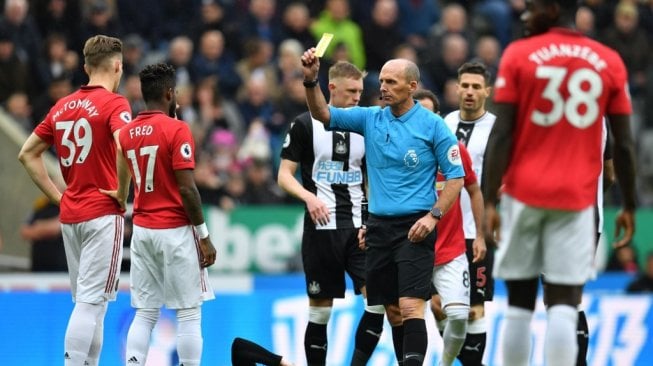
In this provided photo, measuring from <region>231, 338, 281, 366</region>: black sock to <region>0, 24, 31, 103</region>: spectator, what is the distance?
337 inches

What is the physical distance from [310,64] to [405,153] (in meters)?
1.11

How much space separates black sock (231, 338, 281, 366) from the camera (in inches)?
416

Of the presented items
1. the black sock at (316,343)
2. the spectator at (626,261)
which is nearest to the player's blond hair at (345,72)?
the black sock at (316,343)

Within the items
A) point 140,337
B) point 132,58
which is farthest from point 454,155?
point 132,58

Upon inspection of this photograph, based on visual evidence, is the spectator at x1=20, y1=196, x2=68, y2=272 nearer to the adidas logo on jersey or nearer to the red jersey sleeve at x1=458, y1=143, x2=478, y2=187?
the adidas logo on jersey

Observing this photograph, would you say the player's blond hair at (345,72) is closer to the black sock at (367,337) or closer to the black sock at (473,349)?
the black sock at (367,337)

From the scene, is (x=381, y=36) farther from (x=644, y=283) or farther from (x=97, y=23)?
(x=644, y=283)

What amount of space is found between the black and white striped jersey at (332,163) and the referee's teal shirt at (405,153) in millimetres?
1125

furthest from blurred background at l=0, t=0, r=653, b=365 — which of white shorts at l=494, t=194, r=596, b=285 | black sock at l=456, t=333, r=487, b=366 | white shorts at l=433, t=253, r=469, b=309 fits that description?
white shorts at l=494, t=194, r=596, b=285

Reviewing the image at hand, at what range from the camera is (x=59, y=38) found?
1831 centimetres

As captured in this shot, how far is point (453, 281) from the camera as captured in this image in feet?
34.0

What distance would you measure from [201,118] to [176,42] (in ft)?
4.02

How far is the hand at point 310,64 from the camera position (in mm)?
8859

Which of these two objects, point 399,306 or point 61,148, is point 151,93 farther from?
point 399,306
